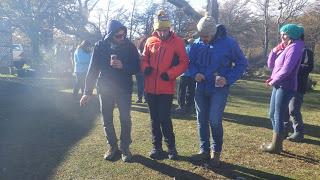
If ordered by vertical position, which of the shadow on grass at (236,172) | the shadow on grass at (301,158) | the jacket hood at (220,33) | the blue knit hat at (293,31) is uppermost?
the blue knit hat at (293,31)

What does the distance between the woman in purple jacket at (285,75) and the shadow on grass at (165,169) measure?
1.72m

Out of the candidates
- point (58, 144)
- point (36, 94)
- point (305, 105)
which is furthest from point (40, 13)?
point (58, 144)

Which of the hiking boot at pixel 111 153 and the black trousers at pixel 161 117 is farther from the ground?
the black trousers at pixel 161 117

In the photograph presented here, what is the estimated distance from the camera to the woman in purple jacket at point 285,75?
5.83m

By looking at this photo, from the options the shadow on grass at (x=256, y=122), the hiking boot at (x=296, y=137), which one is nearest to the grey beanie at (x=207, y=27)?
the hiking boot at (x=296, y=137)

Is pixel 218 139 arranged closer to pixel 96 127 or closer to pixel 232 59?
pixel 232 59

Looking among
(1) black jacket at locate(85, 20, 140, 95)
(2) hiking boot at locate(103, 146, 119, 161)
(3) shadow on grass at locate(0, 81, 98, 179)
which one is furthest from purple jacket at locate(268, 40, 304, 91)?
(3) shadow on grass at locate(0, 81, 98, 179)

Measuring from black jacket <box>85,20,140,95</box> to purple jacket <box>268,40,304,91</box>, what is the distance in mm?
2071

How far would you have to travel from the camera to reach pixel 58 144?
21.5 ft

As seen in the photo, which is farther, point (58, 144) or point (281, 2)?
point (281, 2)

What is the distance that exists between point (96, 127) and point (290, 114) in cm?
366

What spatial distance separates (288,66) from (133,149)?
8.58ft

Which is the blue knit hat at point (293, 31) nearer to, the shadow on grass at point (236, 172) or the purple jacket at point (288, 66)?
the purple jacket at point (288, 66)

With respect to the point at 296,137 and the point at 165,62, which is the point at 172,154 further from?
the point at 296,137
